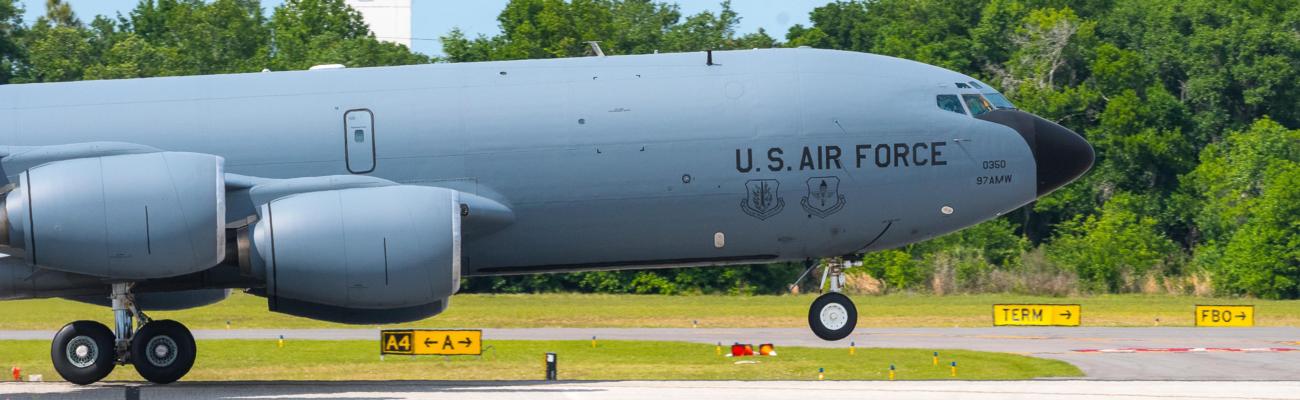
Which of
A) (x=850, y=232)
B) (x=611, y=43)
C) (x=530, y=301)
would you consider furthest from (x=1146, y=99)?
(x=850, y=232)

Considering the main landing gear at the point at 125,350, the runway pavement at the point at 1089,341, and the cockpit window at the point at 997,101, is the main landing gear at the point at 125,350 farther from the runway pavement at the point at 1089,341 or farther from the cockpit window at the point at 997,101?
the runway pavement at the point at 1089,341

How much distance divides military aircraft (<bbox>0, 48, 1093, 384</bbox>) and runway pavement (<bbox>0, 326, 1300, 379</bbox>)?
12742 mm

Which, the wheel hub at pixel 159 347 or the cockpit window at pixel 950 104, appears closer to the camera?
the cockpit window at pixel 950 104

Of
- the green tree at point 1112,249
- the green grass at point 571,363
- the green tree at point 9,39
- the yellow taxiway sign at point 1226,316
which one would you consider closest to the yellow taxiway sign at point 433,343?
the green grass at point 571,363

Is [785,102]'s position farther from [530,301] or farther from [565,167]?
[530,301]

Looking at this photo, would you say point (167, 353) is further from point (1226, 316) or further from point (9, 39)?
point (9, 39)

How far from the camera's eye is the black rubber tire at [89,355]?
86.5 feet

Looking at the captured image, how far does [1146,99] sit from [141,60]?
4961cm

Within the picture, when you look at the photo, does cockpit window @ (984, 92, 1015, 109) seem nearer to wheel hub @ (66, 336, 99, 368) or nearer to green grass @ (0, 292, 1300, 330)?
wheel hub @ (66, 336, 99, 368)

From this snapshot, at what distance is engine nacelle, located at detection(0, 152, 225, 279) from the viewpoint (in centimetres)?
2295

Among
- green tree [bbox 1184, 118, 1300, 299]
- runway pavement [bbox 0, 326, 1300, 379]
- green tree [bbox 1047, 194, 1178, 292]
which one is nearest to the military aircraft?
runway pavement [bbox 0, 326, 1300, 379]

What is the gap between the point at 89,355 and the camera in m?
26.4

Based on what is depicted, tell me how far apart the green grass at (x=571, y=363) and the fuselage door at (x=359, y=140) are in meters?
13.1

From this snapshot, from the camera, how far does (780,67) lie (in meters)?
26.2
